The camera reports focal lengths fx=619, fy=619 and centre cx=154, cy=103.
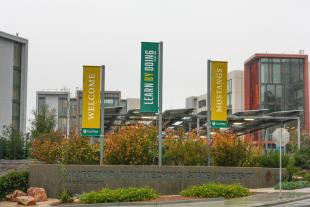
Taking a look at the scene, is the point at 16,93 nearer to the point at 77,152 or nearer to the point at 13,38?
the point at 13,38

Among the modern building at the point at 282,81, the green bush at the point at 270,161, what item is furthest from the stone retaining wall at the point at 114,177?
the modern building at the point at 282,81

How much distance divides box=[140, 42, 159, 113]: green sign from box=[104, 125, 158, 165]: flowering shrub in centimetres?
125

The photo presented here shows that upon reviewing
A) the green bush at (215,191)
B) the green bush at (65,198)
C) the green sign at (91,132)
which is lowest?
the green bush at (65,198)

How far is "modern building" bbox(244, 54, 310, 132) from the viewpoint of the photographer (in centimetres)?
9894

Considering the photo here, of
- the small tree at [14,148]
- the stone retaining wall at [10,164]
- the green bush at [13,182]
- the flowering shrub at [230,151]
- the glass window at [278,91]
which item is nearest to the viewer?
the green bush at [13,182]

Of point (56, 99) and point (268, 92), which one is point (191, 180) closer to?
point (268, 92)

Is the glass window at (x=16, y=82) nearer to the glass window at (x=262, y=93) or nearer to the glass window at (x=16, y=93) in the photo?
the glass window at (x=16, y=93)

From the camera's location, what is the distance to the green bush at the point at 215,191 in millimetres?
24391

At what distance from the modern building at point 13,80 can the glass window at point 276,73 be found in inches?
1961

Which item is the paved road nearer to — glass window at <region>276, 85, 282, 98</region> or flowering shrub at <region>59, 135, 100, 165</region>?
flowering shrub at <region>59, 135, 100, 165</region>

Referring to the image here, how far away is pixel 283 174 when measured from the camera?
29781 millimetres

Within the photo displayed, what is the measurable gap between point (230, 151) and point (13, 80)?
35375 mm

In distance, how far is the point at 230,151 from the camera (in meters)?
29.6

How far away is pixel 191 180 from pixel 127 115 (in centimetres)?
1532
